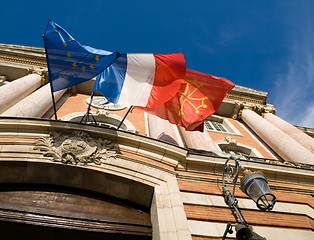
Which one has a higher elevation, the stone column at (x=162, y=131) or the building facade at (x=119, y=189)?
the stone column at (x=162, y=131)

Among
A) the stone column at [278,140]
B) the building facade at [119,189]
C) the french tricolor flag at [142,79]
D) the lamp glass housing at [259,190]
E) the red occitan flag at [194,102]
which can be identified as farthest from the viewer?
the stone column at [278,140]

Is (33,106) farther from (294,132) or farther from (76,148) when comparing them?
(294,132)

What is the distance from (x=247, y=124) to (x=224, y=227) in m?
13.7

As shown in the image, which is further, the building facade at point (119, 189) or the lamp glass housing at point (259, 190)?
the building facade at point (119, 189)

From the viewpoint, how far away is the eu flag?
326 inches

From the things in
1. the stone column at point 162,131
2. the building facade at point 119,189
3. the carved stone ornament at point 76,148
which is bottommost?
the building facade at point 119,189

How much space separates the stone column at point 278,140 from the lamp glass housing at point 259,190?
7400 mm

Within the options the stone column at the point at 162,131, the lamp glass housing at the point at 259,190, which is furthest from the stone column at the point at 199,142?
the lamp glass housing at the point at 259,190

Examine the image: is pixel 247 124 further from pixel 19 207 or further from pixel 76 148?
pixel 19 207

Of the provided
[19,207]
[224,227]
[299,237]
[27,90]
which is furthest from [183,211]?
[27,90]

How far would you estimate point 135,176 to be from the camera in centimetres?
687

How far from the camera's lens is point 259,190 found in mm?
5301

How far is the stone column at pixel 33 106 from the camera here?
11.2 meters

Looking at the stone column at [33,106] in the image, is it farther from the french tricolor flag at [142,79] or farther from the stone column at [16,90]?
the french tricolor flag at [142,79]
